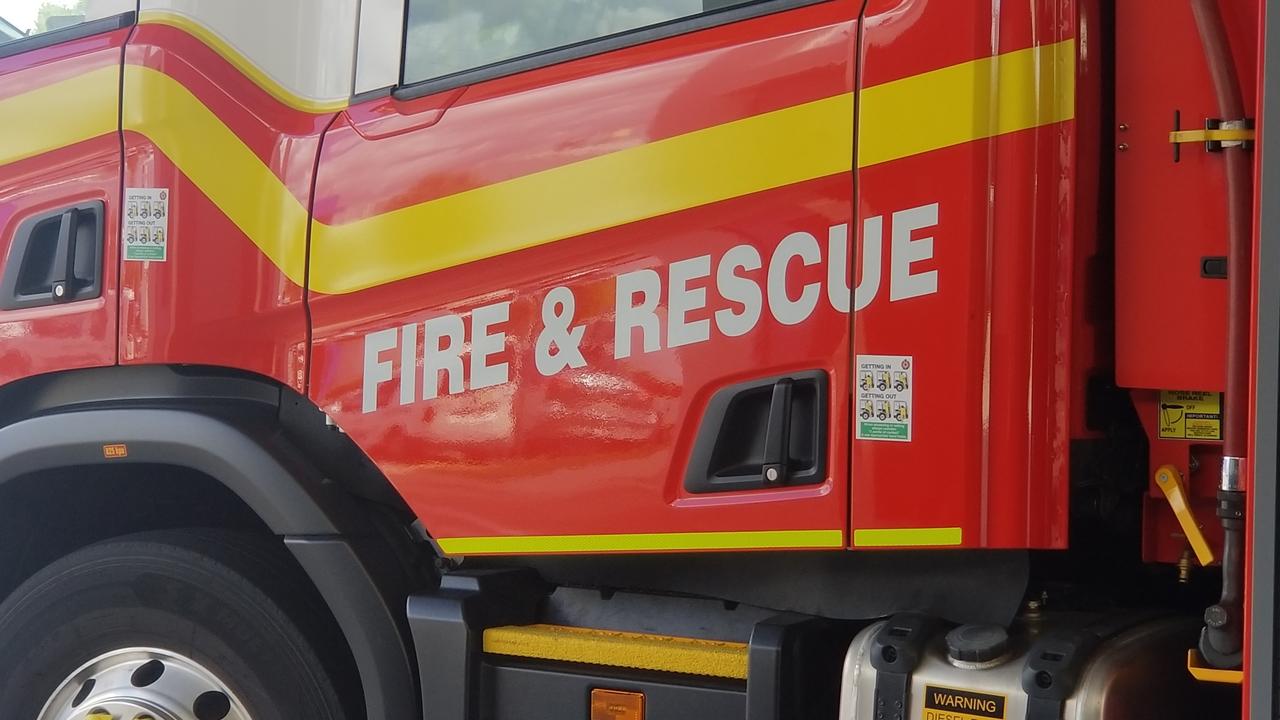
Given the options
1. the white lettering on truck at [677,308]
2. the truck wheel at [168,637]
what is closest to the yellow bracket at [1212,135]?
the white lettering on truck at [677,308]

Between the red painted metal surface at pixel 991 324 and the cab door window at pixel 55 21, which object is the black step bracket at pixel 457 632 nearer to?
the red painted metal surface at pixel 991 324

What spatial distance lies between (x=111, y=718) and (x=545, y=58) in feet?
5.62

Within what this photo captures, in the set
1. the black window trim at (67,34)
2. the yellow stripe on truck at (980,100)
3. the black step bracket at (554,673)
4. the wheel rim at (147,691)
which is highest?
the black window trim at (67,34)

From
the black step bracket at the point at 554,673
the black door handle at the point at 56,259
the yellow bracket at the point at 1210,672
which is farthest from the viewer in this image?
the black door handle at the point at 56,259

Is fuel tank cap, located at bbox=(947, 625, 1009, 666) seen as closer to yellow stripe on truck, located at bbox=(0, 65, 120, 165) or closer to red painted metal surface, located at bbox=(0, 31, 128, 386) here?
red painted metal surface, located at bbox=(0, 31, 128, 386)

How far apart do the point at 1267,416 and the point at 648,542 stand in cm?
113

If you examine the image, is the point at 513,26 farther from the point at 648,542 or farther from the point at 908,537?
the point at 908,537

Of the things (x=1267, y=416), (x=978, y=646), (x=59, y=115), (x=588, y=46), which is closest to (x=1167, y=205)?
Result: (x=1267, y=416)

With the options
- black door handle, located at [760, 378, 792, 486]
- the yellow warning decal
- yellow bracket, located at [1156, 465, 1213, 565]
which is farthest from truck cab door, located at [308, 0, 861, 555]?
yellow bracket, located at [1156, 465, 1213, 565]

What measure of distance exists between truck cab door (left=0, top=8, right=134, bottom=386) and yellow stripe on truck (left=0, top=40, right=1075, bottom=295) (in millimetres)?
10

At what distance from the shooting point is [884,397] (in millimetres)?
2486

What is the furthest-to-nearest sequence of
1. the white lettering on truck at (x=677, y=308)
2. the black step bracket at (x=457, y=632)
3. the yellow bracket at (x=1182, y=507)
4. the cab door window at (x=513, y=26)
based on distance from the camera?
1. the black step bracket at (x=457, y=632)
2. the cab door window at (x=513, y=26)
3. the white lettering on truck at (x=677, y=308)
4. the yellow bracket at (x=1182, y=507)

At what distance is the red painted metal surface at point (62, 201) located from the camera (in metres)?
3.14

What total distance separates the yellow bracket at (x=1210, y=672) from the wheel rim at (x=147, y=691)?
6.39 ft
